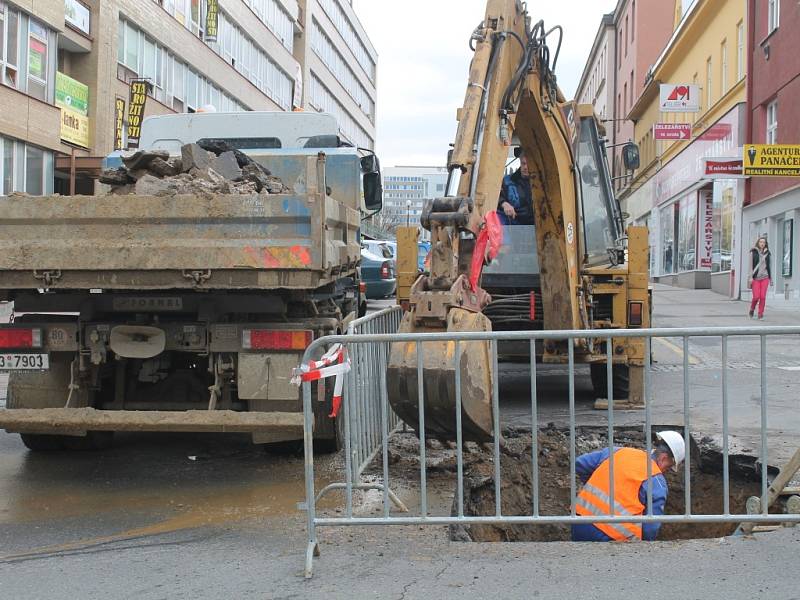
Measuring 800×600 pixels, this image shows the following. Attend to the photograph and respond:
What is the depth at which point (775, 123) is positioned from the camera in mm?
22141

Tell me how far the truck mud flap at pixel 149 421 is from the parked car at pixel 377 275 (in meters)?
15.2

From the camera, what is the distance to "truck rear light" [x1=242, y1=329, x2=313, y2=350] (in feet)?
18.7

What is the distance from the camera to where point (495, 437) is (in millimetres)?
4527

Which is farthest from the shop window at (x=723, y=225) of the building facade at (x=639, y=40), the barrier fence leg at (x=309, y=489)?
the barrier fence leg at (x=309, y=489)

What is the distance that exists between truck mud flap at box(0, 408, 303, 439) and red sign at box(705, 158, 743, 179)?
19.4 metres

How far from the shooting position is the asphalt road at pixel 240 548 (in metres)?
3.92

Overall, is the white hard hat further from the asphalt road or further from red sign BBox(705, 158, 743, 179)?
red sign BBox(705, 158, 743, 179)

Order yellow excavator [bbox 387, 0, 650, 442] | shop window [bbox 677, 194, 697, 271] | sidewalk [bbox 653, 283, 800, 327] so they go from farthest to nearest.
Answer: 1. shop window [bbox 677, 194, 697, 271]
2. sidewalk [bbox 653, 283, 800, 327]
3. yellow excavator [bbox 387, 0, 650, 442]

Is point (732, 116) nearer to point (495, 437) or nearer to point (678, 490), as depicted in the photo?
point (678, 490)

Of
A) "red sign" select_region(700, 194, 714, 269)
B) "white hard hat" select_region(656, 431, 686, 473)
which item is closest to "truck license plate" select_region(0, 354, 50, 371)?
"white hard hat" select_region(656, 431, 686, 473)

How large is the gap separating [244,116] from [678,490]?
6026 mm

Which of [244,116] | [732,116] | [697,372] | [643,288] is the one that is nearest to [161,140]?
[244,116]

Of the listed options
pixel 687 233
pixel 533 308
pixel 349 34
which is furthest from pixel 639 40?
pixel 533 308

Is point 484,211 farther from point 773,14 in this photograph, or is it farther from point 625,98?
point 625,98
